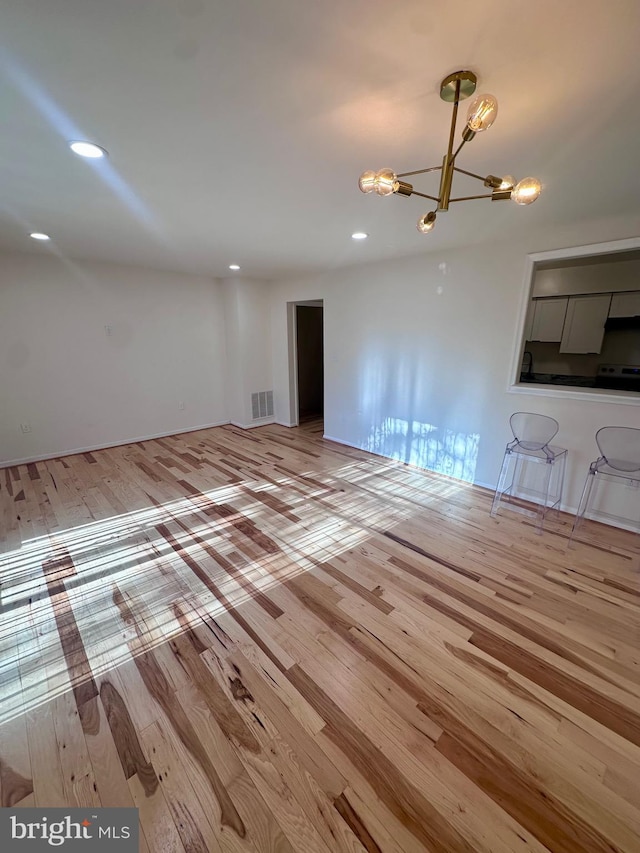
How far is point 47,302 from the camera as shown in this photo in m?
3.89

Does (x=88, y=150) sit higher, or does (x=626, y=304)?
(x=88, y=150)

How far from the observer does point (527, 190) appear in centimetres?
124

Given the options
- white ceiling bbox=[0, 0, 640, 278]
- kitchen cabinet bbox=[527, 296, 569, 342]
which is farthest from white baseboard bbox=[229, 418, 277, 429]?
kitchen cabinet bbox=[527, 296, 569, 342]

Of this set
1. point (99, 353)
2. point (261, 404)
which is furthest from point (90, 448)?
point (261, 404)

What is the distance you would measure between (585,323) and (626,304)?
1.33 ft

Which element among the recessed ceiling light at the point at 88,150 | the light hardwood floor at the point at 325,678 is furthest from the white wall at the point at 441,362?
the recessed ceiling light at the point at 88,150

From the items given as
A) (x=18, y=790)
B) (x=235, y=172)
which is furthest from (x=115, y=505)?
(x=235, y=172)

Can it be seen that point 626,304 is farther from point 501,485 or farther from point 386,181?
point 386,181

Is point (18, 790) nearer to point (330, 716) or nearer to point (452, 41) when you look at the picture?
point (330, 716)

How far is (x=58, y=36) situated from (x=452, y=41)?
1.23 m

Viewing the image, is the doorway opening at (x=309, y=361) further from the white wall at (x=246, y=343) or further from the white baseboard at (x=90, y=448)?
the white baseboard at (x=90, y=448)

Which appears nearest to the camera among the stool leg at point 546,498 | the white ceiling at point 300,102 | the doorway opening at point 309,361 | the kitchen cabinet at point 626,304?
the white ceiling at point 300,102

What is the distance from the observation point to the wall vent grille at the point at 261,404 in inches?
219

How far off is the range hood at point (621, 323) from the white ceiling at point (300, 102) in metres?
2.01
